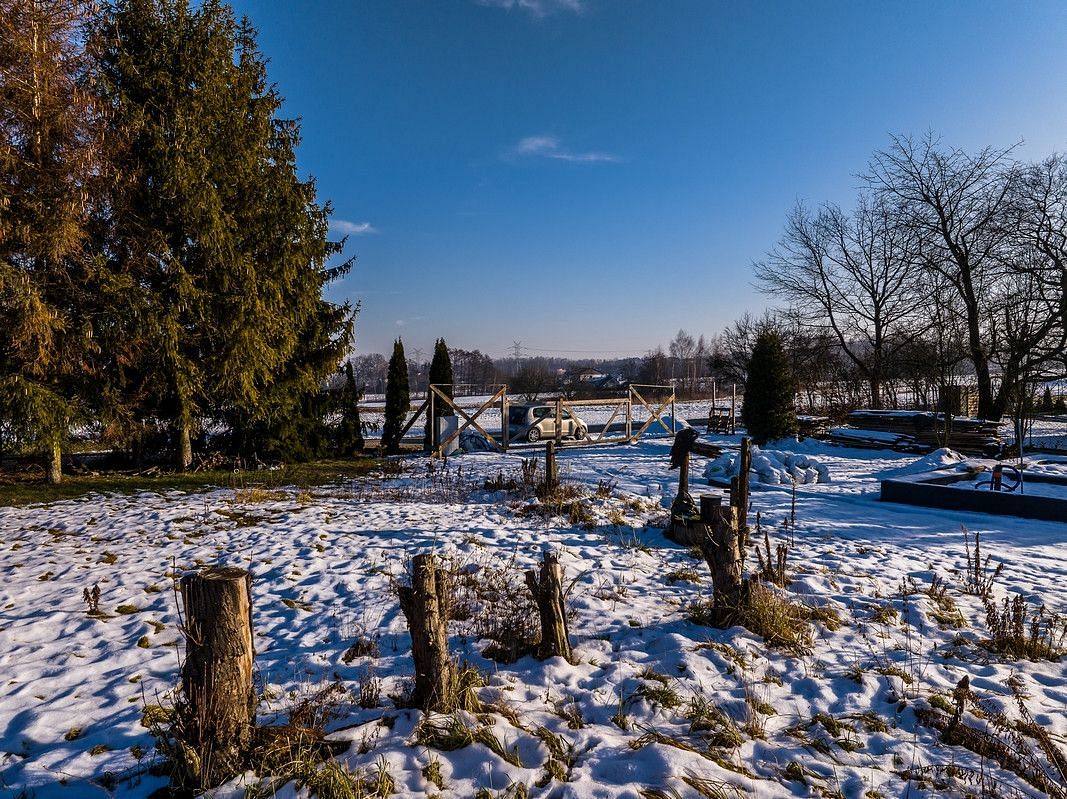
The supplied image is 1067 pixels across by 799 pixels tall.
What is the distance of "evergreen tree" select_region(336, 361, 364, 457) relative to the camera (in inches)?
612

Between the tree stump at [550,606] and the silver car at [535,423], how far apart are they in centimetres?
1410

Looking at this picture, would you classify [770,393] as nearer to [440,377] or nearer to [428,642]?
[440,377]

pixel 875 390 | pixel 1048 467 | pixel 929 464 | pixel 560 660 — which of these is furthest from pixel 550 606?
pixel 875 390

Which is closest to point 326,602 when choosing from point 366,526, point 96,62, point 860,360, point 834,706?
point 366,526

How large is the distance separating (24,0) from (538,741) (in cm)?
1243

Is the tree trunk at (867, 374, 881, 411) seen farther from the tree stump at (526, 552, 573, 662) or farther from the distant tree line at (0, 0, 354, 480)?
the tree stump at (526, 552, 573, 662)

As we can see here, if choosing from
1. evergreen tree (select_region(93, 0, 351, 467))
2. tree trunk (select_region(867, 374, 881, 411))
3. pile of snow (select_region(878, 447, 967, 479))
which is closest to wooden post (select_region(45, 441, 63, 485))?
evergreen tree (select_region(93, 0, 351, 467))

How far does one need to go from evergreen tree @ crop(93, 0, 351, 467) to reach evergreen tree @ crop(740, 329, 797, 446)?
13898 millimetres

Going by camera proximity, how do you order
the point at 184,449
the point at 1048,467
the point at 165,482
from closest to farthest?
the point at 165,482, the point at 184,449, the point at 1048,467

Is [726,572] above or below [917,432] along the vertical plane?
below

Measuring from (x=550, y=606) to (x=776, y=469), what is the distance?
9.39 meters

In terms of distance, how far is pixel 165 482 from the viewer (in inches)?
420

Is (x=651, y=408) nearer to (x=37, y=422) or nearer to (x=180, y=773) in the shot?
(x=37, y=422)

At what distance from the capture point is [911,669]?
4.03 m
